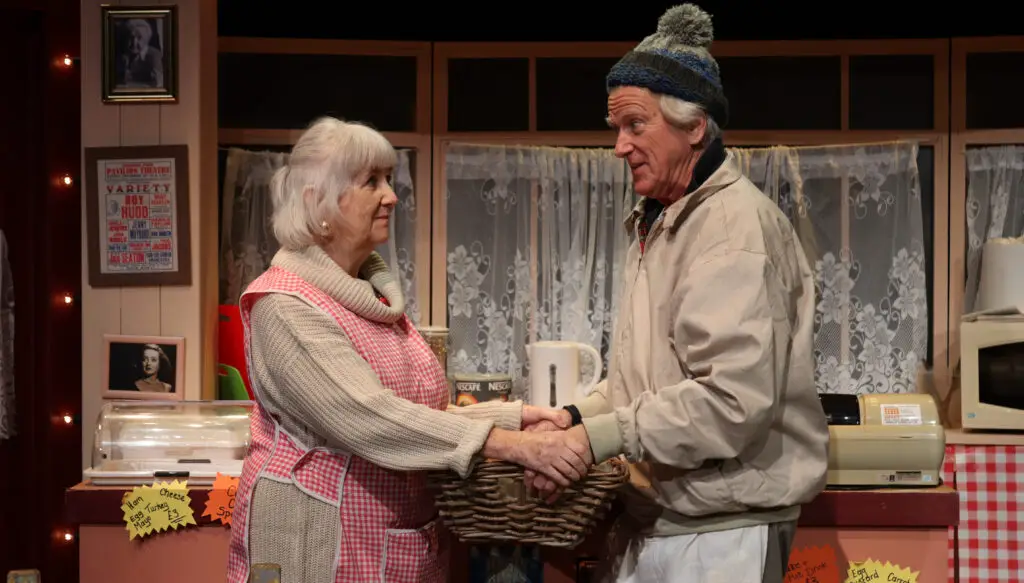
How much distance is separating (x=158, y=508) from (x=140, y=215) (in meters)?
1.06

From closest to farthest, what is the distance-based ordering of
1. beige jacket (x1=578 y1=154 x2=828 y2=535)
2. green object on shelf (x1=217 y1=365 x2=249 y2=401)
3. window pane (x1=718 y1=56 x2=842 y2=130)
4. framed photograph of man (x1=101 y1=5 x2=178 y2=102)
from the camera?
1. beige jacket (x1=578 y1=154 x2=828 y2=535)
2. framed photograph of man (x1=101 y1=5 x2=178 y2=102)
3. green object on shelf (x1=217 y1=365 x2=249 y2=401)
4. window pane (x1=718 y1=56 x2=842 y2=130)

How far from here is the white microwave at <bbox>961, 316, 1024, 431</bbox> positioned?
144 inches

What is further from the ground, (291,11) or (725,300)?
(291,11)

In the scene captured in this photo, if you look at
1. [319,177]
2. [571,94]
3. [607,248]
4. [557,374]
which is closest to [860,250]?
[607,248]

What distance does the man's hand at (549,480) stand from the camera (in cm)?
187

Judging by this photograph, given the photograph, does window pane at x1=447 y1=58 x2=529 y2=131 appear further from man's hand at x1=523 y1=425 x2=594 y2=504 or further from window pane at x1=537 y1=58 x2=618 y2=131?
man's hand at x1=523 y1=425 x2=594 y2=504

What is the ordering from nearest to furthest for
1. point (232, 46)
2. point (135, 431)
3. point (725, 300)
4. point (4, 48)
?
1. point (725, 300)
2. point (135, 431)
3. point (4, 48)
4. point (232, 46)

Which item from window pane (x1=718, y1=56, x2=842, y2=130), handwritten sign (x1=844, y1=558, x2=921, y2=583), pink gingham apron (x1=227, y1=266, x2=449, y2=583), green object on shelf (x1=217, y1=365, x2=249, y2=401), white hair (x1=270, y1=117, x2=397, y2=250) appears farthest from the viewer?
window pane (x1=718, y1=56, x2=842, y2=130)

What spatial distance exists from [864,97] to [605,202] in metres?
1.02

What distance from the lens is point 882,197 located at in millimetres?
4098

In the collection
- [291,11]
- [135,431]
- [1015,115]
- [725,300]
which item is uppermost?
[291,11]

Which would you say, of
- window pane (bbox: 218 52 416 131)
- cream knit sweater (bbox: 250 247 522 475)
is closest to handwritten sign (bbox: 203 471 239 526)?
cream knit sweater (bbox: 250 247 522 475)

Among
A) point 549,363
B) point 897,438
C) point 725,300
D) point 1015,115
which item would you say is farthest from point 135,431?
point 1015,115

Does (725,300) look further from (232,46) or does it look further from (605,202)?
(232,46)
